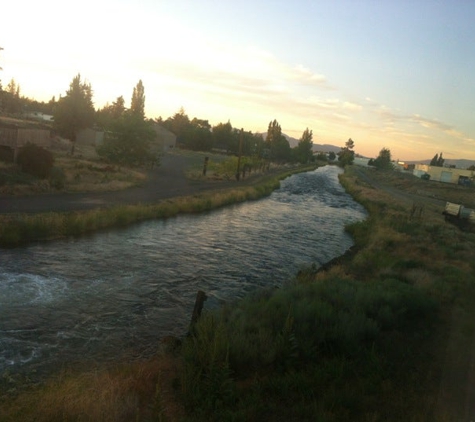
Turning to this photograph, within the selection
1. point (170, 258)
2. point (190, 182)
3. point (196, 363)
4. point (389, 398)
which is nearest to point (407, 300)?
point (389, 398)

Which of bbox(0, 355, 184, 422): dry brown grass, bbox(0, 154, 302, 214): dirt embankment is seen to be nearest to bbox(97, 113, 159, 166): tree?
bbox(0, 154, 302, 214): dirt embankment

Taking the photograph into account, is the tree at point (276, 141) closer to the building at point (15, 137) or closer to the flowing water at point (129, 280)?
the building at point (15, 137)

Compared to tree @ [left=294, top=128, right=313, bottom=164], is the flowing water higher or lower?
lower

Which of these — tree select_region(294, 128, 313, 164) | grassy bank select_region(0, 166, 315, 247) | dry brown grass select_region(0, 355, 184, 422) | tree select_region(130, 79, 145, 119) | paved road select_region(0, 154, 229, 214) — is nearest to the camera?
dry brown grass select_region(0, 355, 184, 422)

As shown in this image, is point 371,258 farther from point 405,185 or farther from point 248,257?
point 405,185

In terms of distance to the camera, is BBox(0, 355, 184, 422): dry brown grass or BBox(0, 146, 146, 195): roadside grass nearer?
BBox(0, 355, 184, 422): dry brown grass

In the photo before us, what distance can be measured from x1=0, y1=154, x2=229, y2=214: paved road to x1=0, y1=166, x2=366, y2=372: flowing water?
2868 millimetres

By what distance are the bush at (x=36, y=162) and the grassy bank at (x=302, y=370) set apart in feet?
64.2

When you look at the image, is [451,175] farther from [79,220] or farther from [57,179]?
[79,220]

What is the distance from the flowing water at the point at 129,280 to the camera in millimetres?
9562

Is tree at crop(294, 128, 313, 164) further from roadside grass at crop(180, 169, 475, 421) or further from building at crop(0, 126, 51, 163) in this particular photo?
roadside grass at crop(180, 169, 475, 421)

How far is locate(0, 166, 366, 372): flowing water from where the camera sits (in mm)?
9562

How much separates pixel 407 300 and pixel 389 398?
16.6 ft

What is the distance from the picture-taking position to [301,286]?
12094 mm
